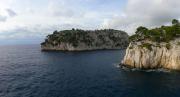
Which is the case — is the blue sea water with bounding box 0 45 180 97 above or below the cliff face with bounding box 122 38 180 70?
below

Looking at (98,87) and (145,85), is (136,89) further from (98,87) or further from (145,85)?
(98,87)

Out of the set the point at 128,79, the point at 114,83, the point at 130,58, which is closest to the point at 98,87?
the point at 114,83

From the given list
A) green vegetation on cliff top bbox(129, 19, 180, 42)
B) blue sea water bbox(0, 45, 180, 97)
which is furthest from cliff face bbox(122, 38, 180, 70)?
blue sea water bbox(0, 45, 180, 97)

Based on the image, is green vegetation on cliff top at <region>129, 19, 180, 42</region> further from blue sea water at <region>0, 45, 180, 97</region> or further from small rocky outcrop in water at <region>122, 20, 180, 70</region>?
blue sea water at <region>0, 45, 180, 97</region>

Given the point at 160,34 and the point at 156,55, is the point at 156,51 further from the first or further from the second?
the point at 160,34

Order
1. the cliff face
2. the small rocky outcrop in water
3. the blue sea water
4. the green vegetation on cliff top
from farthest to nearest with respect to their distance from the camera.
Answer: the green vegetation on cliff top → the small rocky outcrop in water → the cliff face → the blue sea water

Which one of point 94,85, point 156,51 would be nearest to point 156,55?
point 156,51

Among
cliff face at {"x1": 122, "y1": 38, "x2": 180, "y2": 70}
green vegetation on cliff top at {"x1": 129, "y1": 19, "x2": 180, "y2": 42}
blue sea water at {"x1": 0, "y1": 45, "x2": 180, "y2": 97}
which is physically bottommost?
blue sea water at {"x1": 0, "y1": 45, "x2": 180, "y2": 97}
